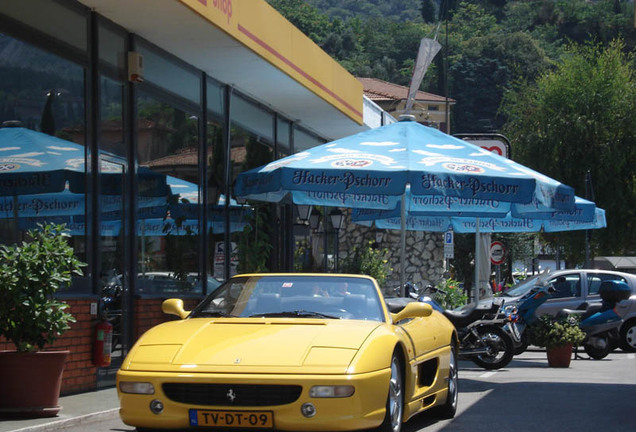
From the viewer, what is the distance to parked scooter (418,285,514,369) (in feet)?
55.3

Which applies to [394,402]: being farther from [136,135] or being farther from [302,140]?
[302,140]

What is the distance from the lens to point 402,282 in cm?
1605

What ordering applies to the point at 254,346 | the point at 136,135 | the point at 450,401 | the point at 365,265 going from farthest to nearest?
the point at 365,265 → the point at 136,135 → the point at 450,401 → the point at 254,346

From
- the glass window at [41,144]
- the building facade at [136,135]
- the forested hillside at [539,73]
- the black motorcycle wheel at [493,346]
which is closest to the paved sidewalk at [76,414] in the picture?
the building facade at [136,135]

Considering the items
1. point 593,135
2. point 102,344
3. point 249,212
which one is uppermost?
point 593,135

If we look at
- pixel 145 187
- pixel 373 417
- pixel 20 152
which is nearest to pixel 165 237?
pixel 145 187

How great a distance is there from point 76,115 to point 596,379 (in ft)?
26.2

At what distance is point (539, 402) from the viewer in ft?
38.3

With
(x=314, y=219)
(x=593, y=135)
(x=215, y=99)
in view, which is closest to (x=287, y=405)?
(x=215, y=99)

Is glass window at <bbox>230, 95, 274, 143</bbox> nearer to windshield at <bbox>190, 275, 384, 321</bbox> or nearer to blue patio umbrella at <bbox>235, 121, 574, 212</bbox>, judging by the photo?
blue patio umbrella at <bbox>235, 121, 574, 212</bbox>

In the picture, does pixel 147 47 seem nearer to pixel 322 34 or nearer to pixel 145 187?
pixel 145 187

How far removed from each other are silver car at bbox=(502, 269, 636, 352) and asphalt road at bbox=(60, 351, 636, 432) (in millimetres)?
5636

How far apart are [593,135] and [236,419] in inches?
1281

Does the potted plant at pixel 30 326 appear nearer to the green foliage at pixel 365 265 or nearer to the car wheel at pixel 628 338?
the car wheel at pixel 628 338
